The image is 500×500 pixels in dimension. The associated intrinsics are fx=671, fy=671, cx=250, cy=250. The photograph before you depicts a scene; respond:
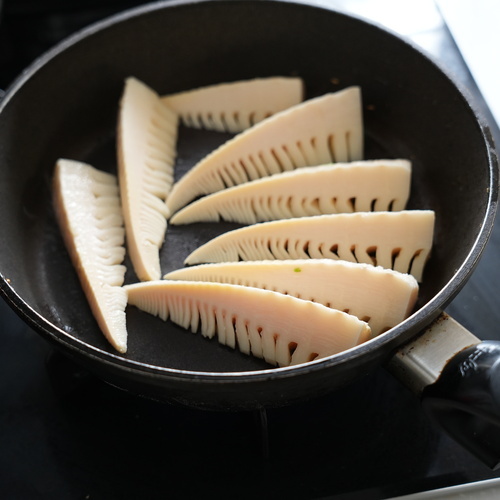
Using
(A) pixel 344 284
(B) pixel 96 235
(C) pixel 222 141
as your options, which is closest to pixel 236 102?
(C) pixel 222 141

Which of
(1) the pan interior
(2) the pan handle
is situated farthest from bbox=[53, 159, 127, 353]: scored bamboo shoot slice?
(2) the pan handle

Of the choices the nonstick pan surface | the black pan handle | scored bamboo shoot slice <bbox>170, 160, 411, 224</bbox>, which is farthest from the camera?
scored bamboo shoot slice <bbox>170, 160, 411, 224</bbox>

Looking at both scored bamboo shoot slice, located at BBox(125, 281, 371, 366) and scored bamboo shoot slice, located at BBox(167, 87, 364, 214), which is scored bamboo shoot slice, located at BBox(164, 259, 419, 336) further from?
scored bamboo shoot slice, located at BBox(167, 87, 364, 214)

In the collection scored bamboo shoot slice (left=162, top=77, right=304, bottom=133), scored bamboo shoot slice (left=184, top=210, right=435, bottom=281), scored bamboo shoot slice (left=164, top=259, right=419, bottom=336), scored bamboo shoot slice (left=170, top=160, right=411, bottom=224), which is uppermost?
scored bamboo shoot slice (left=162, top=77, right=304, bottom=133)

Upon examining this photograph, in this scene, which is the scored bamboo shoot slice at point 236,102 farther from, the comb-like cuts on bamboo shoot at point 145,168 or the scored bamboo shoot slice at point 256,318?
the scored bamboo shoot slice at point 256,318

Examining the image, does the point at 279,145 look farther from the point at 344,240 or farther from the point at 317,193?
the point at 344,240

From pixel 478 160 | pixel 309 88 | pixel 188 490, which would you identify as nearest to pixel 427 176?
pixel 478 160

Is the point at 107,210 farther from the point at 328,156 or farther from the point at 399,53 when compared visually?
the point at 399,53
